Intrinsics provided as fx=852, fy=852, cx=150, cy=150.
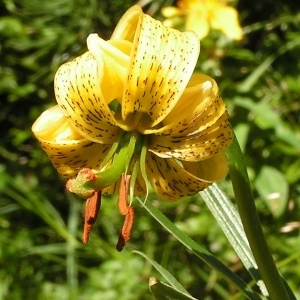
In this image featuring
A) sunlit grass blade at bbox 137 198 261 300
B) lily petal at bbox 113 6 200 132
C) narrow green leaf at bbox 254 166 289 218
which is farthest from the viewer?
narrow green leaf at bbox 254 166 289 218

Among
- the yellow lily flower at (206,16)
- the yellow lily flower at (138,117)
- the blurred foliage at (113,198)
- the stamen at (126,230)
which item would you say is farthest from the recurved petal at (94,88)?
the yellow lily flower at (206,16)

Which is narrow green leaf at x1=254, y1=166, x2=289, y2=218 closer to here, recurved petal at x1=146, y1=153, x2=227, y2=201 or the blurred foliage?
the blurred foliage

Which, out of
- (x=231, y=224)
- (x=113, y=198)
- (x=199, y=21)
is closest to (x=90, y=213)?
(x=231, y=224)

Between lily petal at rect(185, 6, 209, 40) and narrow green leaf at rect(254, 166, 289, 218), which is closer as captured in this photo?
narrow green leaf at rect(254, 166, 289, 218)

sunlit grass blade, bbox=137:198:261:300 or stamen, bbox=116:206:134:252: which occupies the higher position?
stamen, bbox=116:206:134:252

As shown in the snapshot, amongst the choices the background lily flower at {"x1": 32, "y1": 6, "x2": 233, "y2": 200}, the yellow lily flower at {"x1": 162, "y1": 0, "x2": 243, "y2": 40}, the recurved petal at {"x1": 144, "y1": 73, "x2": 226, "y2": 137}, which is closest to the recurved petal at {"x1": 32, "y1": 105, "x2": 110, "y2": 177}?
the background lily flower at {"x1": 32, "y1": 6, "x2": 233, "y2": 200}

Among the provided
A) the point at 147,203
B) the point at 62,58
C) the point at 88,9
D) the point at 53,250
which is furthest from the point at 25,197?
the point at 147,203

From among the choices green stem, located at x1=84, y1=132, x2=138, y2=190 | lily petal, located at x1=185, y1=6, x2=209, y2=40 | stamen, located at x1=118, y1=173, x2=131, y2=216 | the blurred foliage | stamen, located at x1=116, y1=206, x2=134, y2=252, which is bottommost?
the blurred foliage

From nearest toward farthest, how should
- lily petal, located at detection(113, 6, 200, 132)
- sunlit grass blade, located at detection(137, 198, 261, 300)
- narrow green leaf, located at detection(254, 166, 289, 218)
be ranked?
lily petal, located at detection(113, 6, 200, 132) → sunlit grass blade, located at detection(137, 198, 261, 300) → narrow green leaf, located at detection(254, 166, 289, 218)

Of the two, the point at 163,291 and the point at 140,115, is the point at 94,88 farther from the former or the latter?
the point at 163,291
